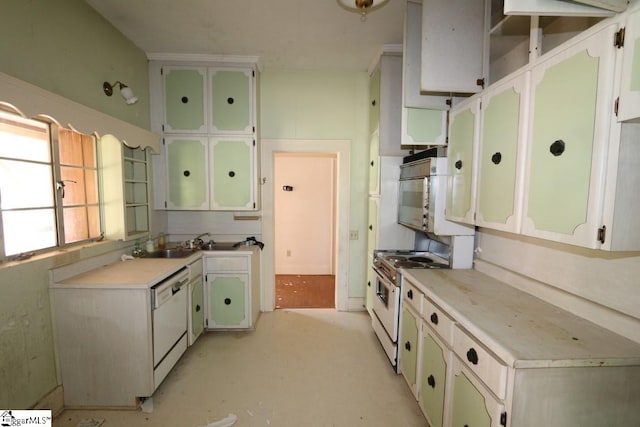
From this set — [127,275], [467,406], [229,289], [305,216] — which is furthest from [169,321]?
[305,216]

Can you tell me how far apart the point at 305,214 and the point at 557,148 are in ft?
13.1

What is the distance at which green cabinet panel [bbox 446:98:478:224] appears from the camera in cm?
180

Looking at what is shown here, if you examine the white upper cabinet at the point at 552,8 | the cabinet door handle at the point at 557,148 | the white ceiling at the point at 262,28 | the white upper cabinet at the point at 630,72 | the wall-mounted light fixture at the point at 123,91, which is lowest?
the cabinet door handle at the point at 557,148

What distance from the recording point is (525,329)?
4.02 ft

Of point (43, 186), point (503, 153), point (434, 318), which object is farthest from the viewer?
point (43, 186)

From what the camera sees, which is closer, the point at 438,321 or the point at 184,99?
the point at 438,321

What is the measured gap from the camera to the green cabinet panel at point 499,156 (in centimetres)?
143

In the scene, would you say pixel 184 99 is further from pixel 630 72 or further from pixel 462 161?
pixel 630 72

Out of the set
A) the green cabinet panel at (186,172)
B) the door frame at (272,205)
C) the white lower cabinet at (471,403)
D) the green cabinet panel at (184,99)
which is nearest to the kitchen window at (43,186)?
the green cabinet panel at (186,172)

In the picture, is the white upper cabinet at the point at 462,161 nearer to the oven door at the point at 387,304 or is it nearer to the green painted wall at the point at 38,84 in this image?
the oven door at the point at 387,304

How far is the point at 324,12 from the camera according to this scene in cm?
218

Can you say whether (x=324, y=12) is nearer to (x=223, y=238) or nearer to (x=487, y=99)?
(x=487, y=99)

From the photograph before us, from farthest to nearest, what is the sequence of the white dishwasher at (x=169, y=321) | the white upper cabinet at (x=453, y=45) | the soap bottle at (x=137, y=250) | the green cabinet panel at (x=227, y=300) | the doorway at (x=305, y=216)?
the doorway at (x=305, y=216), the green cabinet panel at (x=227, y=300), the soap bottle at (x=137, y=250), the white dishwasher at (x=169, y=321), the white upper cabinet at (x=453, y=45)

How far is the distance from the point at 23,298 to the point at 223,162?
1853 mm
